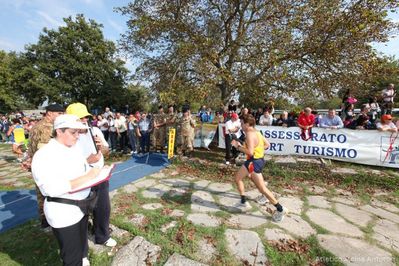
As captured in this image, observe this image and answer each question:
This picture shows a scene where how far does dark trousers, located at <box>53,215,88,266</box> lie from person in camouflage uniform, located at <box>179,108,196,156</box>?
6.73 m

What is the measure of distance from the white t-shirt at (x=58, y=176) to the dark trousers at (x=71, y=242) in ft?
0.24

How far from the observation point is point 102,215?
346cm

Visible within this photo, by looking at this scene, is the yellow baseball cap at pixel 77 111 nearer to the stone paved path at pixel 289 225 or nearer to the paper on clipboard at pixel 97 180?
the paper on clipboard at pixel 97 180

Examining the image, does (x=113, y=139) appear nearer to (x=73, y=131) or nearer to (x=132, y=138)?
(x=132, y=138)

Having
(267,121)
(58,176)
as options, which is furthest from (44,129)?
(267,121)

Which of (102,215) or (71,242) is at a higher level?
(71,242)

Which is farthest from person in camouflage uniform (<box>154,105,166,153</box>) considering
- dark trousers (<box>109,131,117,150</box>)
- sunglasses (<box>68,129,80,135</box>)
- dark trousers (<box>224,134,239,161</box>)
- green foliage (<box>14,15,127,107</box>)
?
green foliage (<box>14,15,127,107</box>)

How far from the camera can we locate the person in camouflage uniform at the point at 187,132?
922cm

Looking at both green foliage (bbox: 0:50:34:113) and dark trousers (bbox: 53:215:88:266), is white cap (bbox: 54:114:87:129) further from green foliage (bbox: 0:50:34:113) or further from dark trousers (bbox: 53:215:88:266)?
green foliage (bbox: 0:50:34:113)

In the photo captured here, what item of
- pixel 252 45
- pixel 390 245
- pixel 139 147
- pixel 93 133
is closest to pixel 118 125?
pixel 139 147

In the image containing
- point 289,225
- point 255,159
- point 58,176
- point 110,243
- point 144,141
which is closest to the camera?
point 58,176

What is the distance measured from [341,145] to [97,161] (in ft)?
24.0

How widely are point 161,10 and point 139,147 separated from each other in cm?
582

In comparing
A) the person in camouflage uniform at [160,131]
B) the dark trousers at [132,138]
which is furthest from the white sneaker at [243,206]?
the dark trousers at [132,138]
